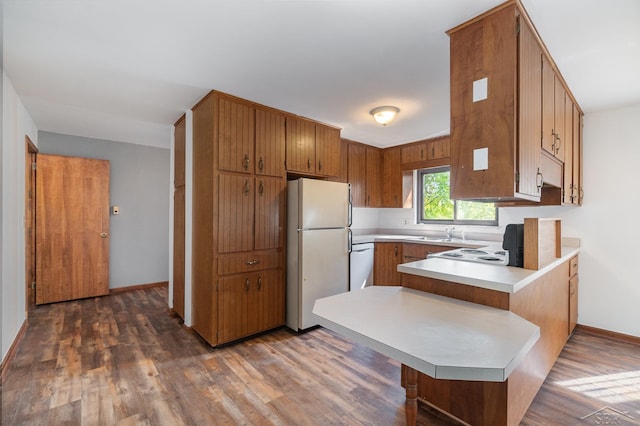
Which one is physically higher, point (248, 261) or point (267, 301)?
point (248, 261)

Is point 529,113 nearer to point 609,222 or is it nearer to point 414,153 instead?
point 609,222

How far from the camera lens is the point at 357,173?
4.40 m

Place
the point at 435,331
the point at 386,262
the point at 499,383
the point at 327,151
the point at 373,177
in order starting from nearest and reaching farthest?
1. the point at 435,331
2. the point at 499,383
3. the point at 327,151
4. the point at 386,262
5. the point at 373,177

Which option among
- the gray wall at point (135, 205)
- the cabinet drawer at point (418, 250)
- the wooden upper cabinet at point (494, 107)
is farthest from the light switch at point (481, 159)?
the gray wall at point (135, 205)

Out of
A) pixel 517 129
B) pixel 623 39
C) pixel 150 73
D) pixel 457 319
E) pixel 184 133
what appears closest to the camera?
pixel 457 319

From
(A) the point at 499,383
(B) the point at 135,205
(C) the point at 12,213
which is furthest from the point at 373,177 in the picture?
(C) the point at 12,213

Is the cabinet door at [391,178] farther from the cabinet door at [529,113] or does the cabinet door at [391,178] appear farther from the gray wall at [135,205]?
the gray wall at [135,205]

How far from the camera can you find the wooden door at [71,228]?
154 inches

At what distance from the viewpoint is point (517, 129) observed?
151 centimetres

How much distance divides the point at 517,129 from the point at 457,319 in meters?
1.01

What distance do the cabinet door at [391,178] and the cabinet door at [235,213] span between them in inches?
98.9

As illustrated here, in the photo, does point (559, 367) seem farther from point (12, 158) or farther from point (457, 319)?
point (12, 158)

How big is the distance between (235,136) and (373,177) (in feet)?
8.20

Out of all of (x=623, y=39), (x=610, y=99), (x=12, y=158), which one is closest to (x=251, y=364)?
(x=12, y=158)
